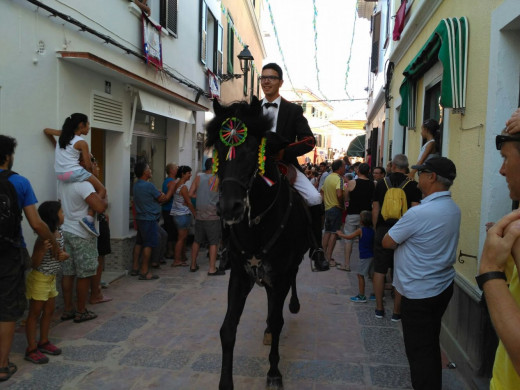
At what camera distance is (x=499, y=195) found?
3781 mm

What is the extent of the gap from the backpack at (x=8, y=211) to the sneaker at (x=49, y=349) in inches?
47.9

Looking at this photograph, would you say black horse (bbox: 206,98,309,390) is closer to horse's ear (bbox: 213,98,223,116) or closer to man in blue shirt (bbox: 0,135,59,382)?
horse's ear (bbox: 213,98,223,116)

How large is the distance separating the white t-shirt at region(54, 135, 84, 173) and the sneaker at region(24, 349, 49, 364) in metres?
2.11

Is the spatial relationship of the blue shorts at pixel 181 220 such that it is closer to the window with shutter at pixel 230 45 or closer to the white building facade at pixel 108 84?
the white building facade at pixel 108 84

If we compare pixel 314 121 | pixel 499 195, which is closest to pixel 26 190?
pixel 499 195

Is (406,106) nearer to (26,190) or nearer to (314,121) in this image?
(26,190)

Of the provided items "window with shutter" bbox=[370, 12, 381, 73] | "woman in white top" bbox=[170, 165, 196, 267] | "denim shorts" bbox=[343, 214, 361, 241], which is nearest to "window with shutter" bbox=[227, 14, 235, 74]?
"window with shutter" bbox=[370, 12, 381, 73]

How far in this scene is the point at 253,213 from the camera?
139 inches

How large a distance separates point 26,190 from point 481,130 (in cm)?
429

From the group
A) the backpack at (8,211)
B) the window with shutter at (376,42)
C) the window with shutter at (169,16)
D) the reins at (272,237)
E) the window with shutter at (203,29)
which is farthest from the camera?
the window with shutter at (376,42)

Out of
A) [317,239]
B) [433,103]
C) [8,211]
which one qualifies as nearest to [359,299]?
[317,239]

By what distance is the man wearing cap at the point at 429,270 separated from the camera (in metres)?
3.39

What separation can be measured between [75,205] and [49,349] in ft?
5.65

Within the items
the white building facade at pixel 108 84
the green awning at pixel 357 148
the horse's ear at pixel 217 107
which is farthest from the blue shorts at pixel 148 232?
the green awning at pixel 357 148
